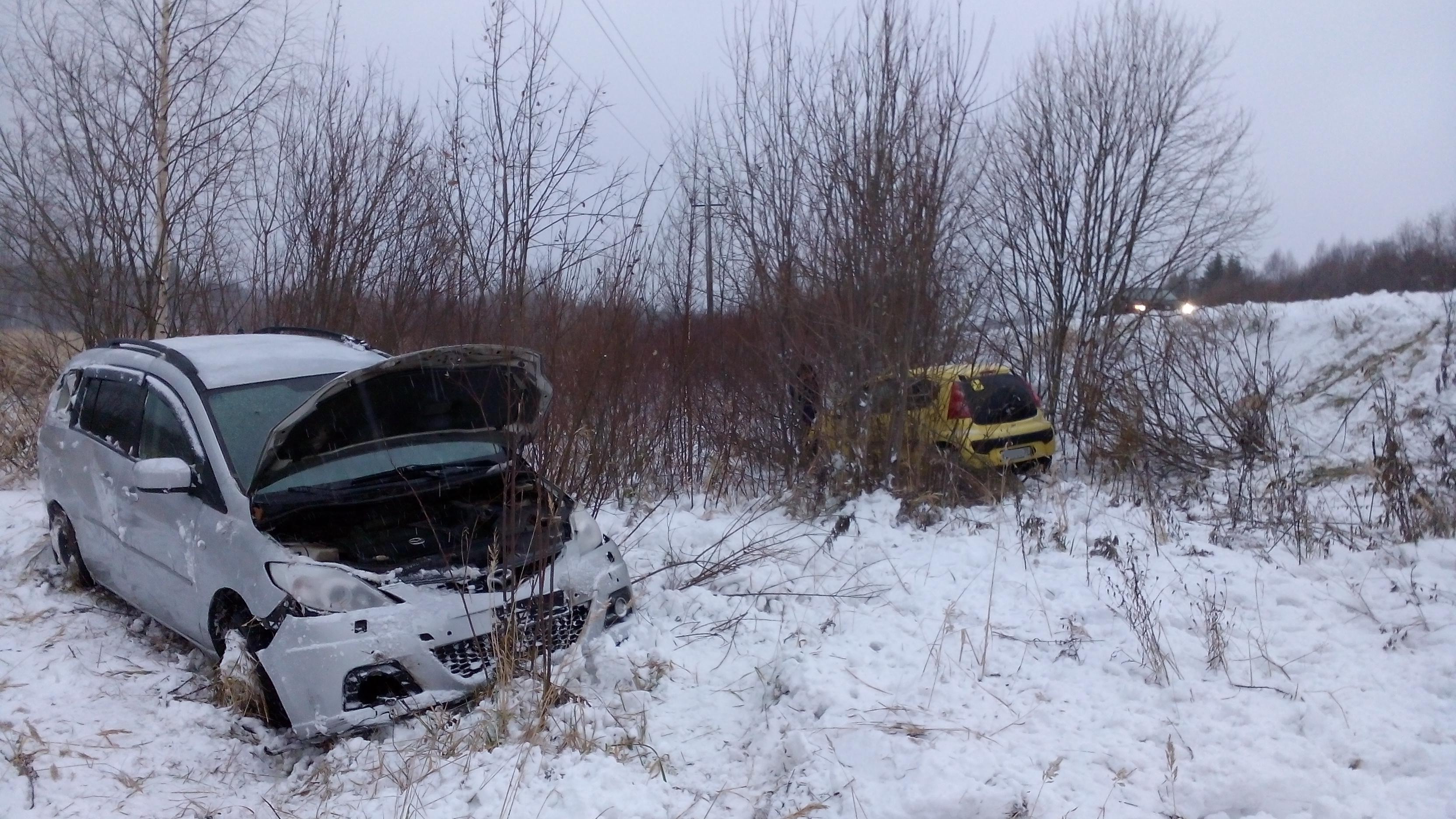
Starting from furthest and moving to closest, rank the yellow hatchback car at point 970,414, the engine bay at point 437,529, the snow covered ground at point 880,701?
the yellow hatchback car at point 970,414 < the engine bay at point 437,529 < the snow covered ground at point 880,701

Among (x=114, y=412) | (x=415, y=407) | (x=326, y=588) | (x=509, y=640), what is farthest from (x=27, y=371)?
(x=509, y=640)

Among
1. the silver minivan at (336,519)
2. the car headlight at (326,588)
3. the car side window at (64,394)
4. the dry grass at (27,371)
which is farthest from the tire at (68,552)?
the dry grass at (27,371)

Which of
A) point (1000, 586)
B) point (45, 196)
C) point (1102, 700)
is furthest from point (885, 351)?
point (45, 196)

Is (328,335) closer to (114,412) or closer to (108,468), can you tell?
(114,412)

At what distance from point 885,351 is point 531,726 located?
4907mm

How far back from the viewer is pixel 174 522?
4.61 metres

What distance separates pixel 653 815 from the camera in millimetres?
3535

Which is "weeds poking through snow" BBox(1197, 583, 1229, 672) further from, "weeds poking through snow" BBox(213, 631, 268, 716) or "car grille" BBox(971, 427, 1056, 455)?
"weeds poking through snow" BBox(213, 631, 268, 716)

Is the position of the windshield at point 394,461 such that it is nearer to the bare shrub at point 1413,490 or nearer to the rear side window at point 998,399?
the rear side window at point 998,399

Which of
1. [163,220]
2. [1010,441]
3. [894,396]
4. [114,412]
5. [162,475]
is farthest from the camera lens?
[163,220]

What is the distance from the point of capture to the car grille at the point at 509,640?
4.08m

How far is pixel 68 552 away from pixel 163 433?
1662mm

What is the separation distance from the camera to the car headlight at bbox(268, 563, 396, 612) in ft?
12.8

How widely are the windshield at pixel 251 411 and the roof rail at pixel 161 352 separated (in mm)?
241
